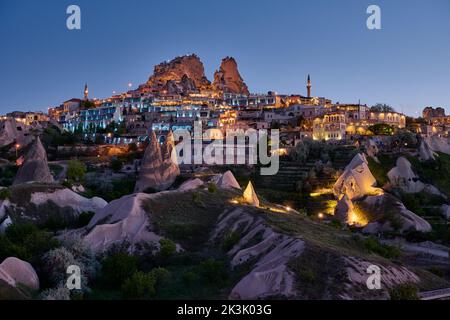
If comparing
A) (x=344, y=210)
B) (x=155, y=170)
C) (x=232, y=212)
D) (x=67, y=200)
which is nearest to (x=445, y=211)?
(x=344, y=210)

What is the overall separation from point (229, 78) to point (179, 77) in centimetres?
1314

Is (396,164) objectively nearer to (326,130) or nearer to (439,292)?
(326,130)

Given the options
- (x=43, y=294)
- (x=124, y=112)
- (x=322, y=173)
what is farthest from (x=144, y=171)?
(x=124, y=112)

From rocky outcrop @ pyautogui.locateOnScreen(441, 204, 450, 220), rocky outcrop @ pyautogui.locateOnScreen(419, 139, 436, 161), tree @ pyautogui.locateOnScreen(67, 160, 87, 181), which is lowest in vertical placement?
rocky outcrop @ pyautogui.locateOnScreen(441, 204, 450, 220)

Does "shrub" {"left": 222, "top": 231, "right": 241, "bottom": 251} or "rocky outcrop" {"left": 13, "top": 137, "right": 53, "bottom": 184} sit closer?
"shrub" {"left": 222, "top": 231, "right": 241, "bottom": 251}

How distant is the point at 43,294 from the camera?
1836cm

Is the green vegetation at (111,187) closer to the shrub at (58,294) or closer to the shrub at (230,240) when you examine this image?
the shrub at (230,240)

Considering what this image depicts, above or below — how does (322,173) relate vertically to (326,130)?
below

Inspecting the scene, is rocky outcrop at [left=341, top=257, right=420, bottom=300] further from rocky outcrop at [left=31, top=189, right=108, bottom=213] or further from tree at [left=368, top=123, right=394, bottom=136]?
tree at [left=368, top=123, right=394, bottom=136]

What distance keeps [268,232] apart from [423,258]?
11919 millimetres

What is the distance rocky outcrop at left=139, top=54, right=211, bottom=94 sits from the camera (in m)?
121

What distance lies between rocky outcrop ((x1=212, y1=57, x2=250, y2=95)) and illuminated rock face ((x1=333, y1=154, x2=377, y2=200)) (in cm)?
8499

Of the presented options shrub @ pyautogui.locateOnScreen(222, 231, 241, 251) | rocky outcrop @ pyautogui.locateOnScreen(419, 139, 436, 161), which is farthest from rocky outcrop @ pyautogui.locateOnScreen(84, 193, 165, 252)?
rocky outcrop @ pyautogui.locateOnScreen(419, 139, 436, 161)

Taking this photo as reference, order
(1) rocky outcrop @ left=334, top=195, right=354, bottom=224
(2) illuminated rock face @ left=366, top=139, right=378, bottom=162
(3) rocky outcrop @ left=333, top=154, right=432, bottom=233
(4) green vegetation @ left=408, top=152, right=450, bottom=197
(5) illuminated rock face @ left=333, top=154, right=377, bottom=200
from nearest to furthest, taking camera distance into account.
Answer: (3) rocky outcrop @ left=333, top=154, right=432, bottom=233, (1) rocky outcrop @ left=334, top=195, right=354, bottom=224, (5) illuminated rock face @ left=333, top=154, right=377, bottom=200, (4) green vegetation @ left=408, top=152, right=450, bottom=197, (2) illuminated rock face @ left=366, top=139, right=378, bottom=162
